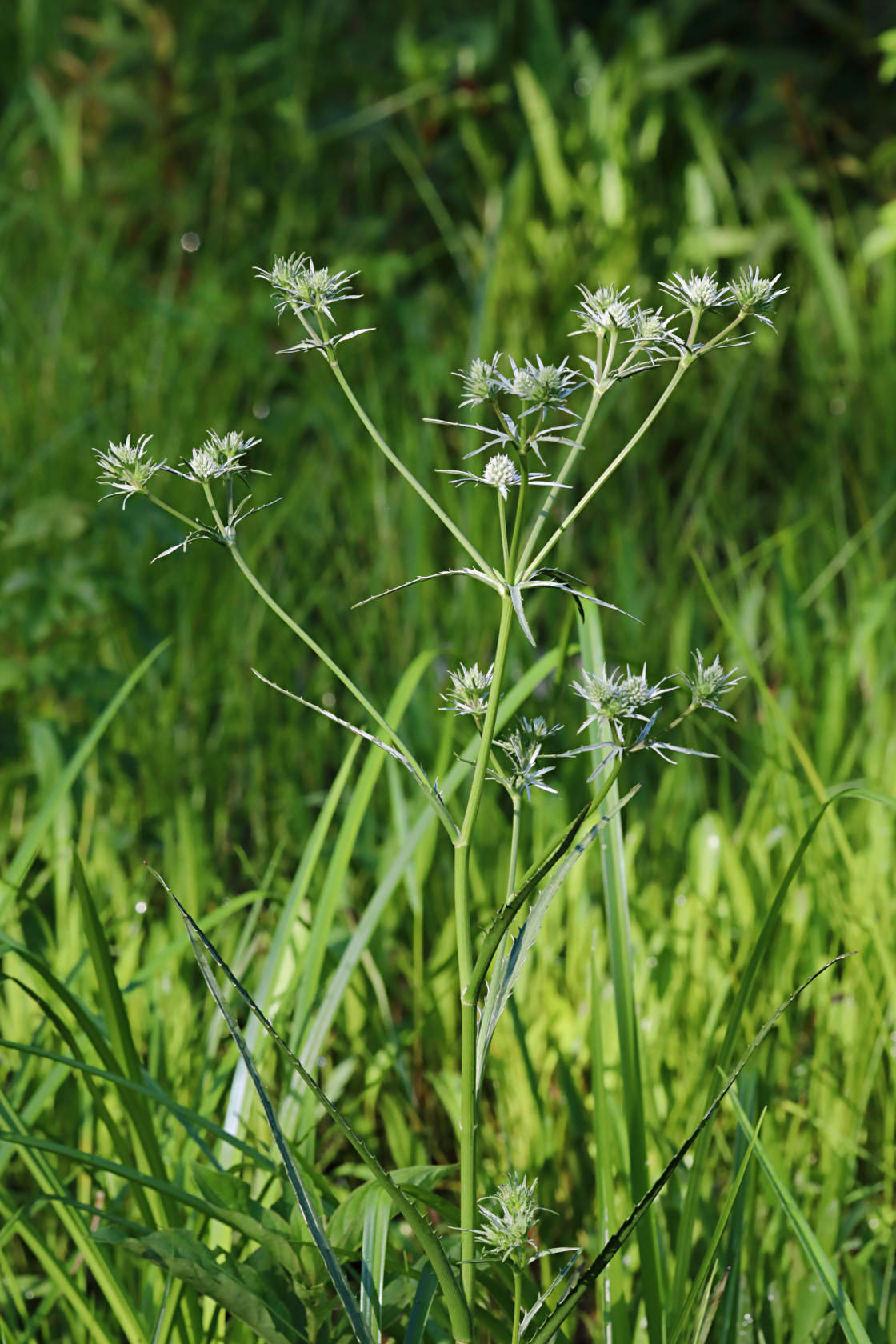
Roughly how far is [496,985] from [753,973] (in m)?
0.22

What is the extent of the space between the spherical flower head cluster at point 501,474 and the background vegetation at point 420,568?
0.43m

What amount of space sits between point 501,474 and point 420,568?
1.37 meters

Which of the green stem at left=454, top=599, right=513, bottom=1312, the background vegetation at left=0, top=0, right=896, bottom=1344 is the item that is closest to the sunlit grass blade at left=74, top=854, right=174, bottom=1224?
the background vegetation at left=0, top=0, right=896, bottom=1344

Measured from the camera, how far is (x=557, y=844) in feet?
2.09

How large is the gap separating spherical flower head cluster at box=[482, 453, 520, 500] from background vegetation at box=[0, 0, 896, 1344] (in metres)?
0.43

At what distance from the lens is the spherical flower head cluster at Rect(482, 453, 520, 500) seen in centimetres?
61

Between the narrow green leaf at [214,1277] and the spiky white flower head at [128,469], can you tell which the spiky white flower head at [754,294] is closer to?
the spiky white flower head at [128,469]

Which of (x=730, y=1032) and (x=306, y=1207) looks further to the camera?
(x=730, y=1032)

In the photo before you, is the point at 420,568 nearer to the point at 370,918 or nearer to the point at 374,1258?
the point at 370,918

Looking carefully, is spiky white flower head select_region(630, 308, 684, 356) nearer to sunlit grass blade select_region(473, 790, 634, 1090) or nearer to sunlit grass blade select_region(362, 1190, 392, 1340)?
sunlit grass blade select_region(473, 790, 634, 1090)

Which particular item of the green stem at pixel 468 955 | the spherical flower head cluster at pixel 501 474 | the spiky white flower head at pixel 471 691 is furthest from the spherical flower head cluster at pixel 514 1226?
the spherical flower head cluster at pixel 501 474

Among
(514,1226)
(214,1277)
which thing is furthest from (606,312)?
(214,1277)

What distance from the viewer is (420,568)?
1988 millimetres

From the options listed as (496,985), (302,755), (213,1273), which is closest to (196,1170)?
(213,1273)
